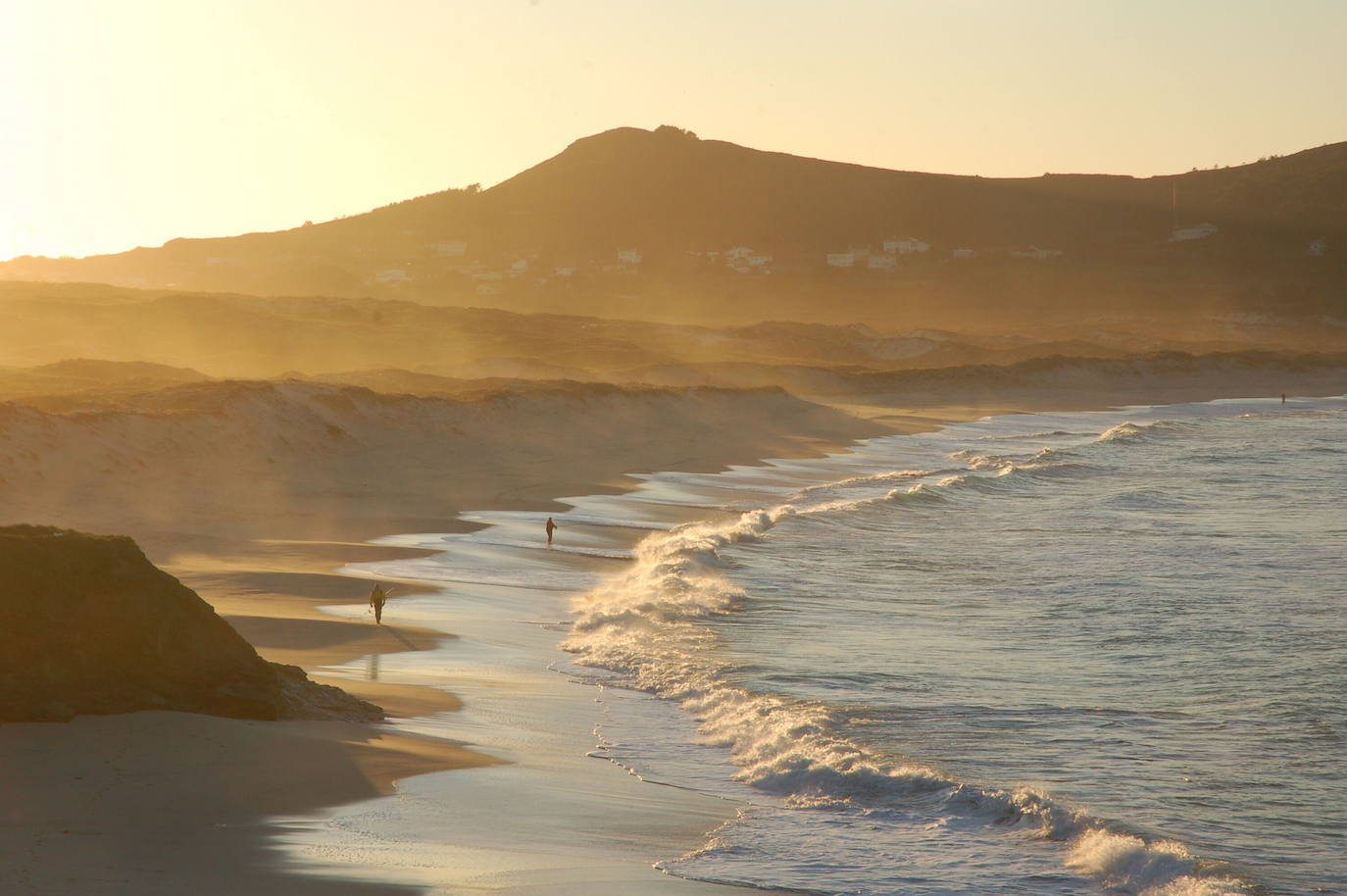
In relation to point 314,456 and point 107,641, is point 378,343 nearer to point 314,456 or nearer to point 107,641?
point 314,456

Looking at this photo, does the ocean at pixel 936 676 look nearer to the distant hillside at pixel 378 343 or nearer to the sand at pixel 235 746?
the sand at pixel 235 746

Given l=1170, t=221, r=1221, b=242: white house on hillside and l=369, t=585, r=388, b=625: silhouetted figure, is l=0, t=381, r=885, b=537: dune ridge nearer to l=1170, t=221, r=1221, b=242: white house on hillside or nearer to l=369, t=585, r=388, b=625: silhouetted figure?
l=369, t=585, r=388, b=625: silhouetted figure

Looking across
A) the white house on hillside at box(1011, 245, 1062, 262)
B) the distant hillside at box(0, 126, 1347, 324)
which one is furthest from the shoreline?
the white house on hillside at box(1011, 245, 1062, 262)

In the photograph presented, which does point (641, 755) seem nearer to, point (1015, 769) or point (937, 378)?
point (1015, 769)

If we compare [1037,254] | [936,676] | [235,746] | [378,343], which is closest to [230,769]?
[235,746]

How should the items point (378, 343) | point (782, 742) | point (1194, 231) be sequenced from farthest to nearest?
1. point (1194, 231)
2. point (378, 343)
3. point (782, 742)
